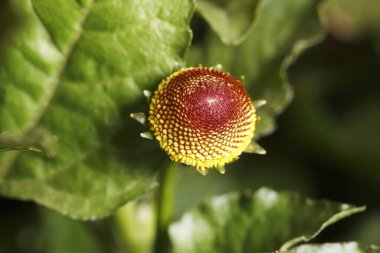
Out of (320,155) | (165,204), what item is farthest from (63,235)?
(320,155)

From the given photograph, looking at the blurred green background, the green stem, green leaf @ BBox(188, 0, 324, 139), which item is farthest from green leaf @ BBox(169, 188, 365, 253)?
the blurred green background

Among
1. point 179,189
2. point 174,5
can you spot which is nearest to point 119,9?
point 174,5

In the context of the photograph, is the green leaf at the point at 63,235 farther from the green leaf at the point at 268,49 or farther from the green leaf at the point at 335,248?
the green leaf at the point at 335,248

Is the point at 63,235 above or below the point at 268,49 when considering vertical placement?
below

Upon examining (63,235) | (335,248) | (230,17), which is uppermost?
(230,17)

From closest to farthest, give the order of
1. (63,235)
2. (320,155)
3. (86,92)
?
(86,92) → (63,235) → (320,155)

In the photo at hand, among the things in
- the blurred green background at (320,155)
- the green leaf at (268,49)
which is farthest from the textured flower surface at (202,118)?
the blurred green background at (320,155)

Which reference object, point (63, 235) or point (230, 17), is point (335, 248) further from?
point (63, 235)
